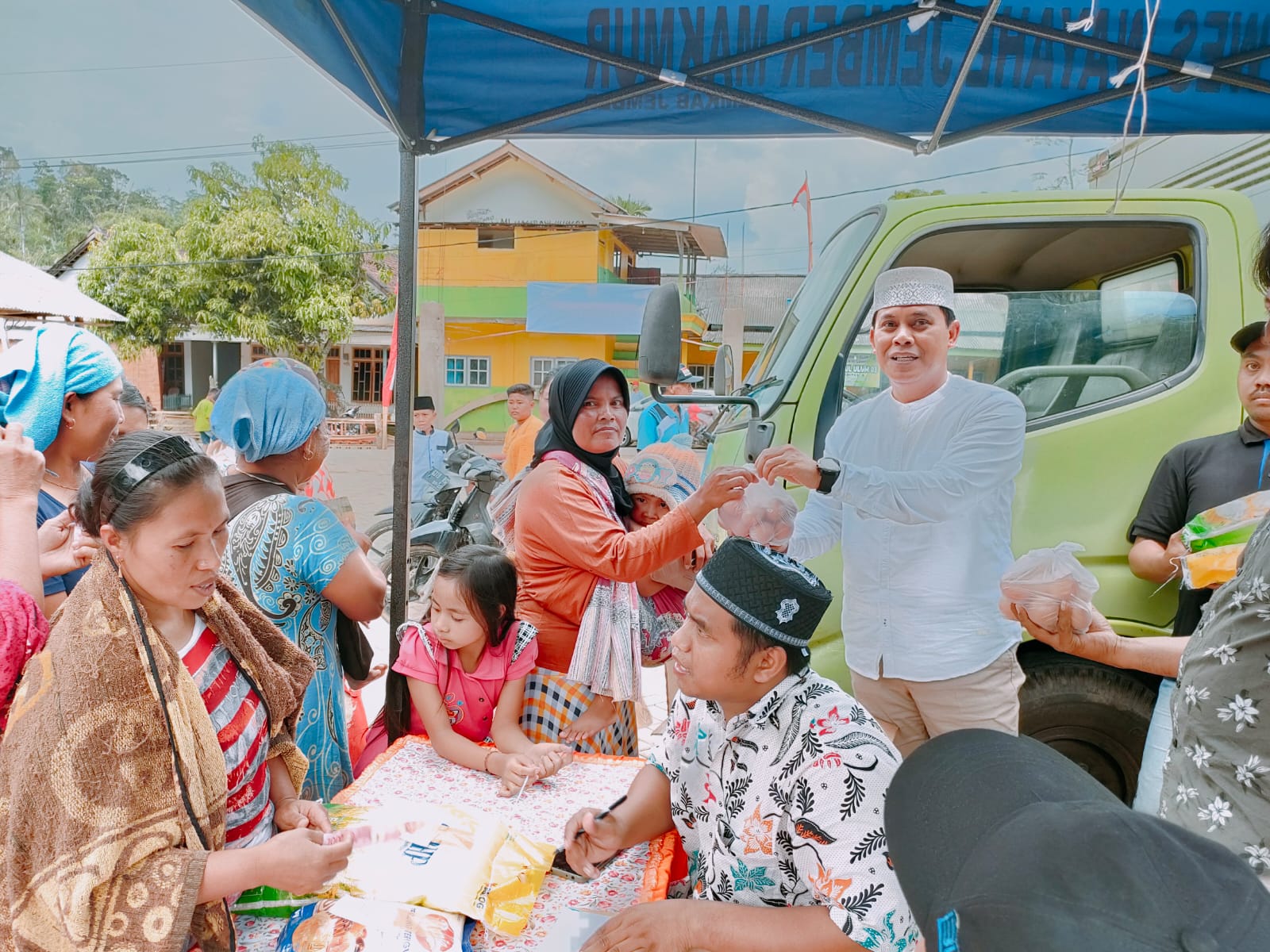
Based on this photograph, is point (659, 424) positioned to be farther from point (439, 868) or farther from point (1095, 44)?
point (439, 868)

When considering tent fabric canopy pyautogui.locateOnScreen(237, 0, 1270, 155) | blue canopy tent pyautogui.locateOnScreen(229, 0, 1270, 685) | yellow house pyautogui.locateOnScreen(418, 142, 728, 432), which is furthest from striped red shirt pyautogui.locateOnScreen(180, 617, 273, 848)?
yellow house pyautogui.locateOnScreen(418, 142, 728, 432)

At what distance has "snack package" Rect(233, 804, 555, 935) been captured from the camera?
1.39 metres

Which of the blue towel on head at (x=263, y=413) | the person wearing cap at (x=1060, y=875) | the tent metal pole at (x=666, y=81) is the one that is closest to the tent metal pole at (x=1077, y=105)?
the tent metal pole at (x=666, y=81)

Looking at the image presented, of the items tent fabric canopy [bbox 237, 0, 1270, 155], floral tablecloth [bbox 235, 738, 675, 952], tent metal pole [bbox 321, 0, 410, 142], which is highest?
tent fabric canopy [bbox 237, 0, 1270, 155]

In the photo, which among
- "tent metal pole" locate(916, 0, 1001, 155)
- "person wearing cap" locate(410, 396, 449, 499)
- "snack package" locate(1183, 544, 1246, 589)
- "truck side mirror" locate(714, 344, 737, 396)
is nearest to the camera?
"snack package" locate(1183, 544, 1246, 589)

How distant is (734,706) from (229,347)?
30270 mm

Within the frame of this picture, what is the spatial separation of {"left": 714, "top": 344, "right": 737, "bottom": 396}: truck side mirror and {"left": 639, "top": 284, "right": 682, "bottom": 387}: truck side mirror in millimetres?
829

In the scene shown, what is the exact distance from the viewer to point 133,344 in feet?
70.5

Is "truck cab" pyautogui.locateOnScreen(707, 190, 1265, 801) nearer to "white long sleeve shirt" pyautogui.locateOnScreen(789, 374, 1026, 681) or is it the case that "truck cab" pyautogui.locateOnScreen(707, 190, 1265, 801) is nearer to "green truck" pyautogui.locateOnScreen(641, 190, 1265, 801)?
"green truck" pyautogui.locateOnScreen(641, 190, 1265, 801)

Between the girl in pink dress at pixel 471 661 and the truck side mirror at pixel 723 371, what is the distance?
162cm

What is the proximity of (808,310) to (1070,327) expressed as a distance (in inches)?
35.7

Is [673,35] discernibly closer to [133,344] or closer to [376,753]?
[376,753]

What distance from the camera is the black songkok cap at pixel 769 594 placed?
4.81ft

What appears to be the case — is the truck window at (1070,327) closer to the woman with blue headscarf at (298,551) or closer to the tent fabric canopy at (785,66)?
the tent fabric canopy at (785,66)
